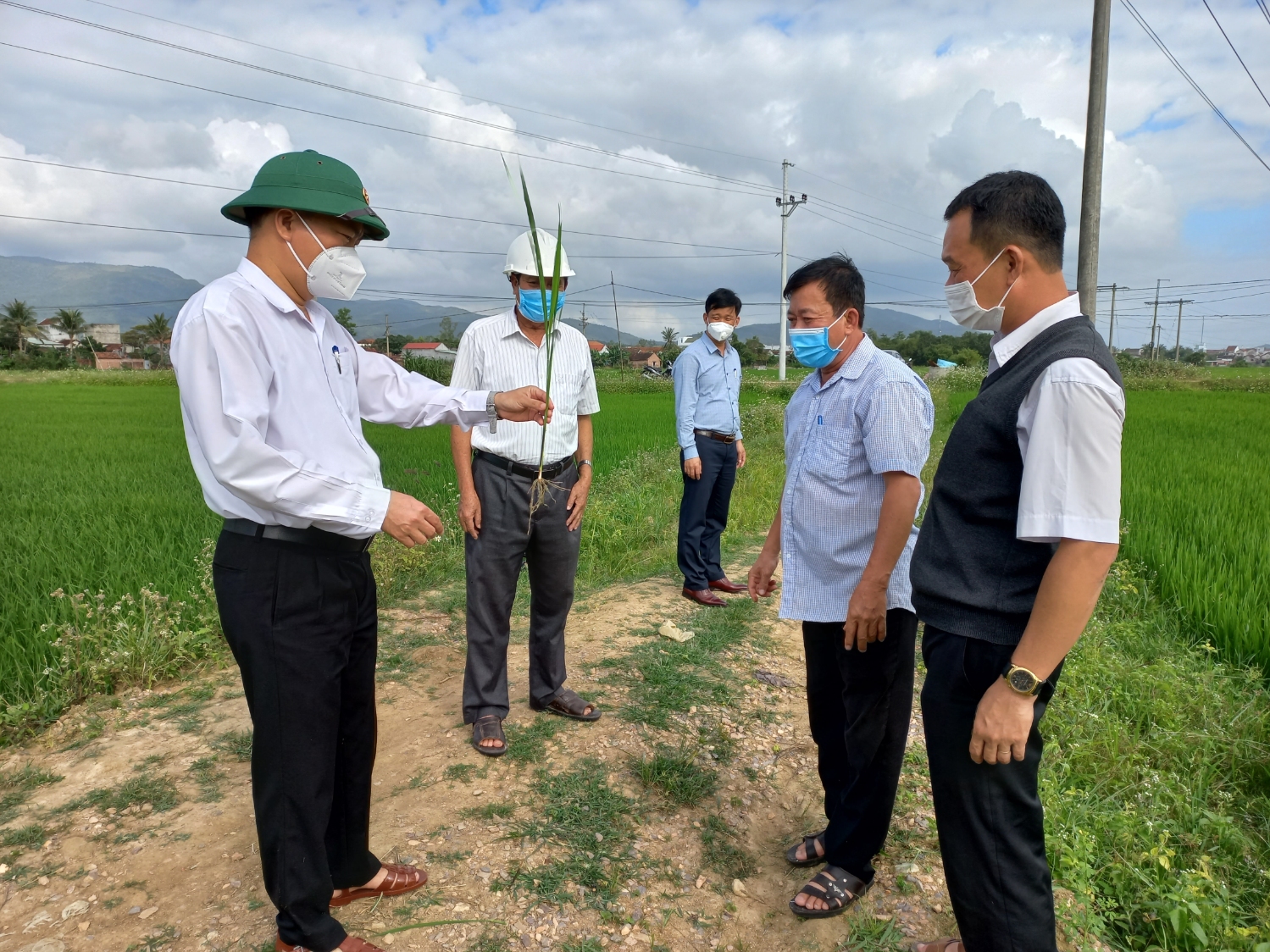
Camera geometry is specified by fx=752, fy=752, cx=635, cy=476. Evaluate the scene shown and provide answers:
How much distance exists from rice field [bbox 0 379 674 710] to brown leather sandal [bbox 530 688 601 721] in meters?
2.27

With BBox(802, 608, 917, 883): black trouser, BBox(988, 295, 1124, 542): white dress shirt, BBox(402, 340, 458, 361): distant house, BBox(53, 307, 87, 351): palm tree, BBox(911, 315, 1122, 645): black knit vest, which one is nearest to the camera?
BBox(988, 295, 1124, 542): white dress shirt

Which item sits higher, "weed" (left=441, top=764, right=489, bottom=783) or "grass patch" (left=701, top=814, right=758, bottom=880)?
"weed" (left=441, top=764, right=489, bottom=783)

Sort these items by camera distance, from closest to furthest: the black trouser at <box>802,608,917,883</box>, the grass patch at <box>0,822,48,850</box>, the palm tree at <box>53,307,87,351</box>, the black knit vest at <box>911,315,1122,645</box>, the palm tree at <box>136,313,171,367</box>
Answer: the black knit vest at <box>911,315,1122,645</box> < the black trouser at <box>802,608,917,883</box> < the grass patch at <box>0,822,48,850</box> < the palm tree at <box>53,307,87,351</box> < the palm tree at <box>136,313,171,367</box>

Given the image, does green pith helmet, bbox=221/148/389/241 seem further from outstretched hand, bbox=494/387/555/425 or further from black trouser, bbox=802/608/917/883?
black trouser, bbox=802/608/917/883

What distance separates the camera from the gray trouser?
2.99 metres

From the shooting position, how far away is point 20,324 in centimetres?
4853

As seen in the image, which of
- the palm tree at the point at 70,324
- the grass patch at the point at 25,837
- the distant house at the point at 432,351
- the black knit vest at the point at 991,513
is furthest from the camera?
the palm tree at the point at 70,324

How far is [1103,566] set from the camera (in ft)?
4.27

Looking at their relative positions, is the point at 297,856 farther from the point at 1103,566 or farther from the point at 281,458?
the point at 1103,566

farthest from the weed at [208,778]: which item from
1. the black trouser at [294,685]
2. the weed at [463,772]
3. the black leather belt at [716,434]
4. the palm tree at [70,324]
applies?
the palm tree at [70,324]

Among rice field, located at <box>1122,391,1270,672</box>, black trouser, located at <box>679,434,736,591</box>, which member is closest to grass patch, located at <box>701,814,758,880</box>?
black trouser, located at <box>679,434,736,591</box>

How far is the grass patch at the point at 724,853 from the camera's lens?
2.40m

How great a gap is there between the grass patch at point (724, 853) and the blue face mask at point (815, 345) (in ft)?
5.25

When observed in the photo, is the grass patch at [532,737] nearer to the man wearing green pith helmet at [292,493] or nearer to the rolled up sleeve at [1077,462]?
the man wearing green pith helmet at [292,493]
